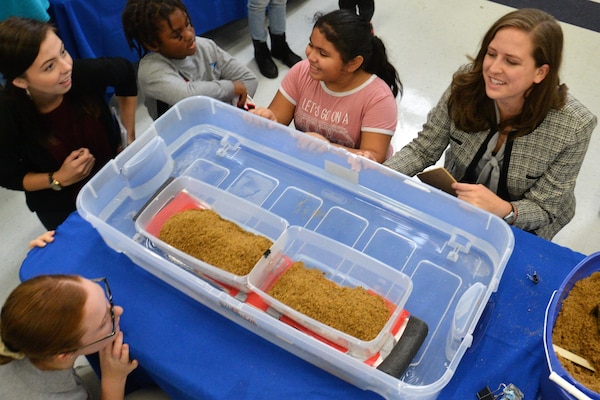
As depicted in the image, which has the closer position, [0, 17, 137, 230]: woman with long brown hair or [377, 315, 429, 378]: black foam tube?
[377, 315, 429, 378]: black foam tube

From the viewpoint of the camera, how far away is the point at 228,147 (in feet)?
4.32

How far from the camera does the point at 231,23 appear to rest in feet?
10.0

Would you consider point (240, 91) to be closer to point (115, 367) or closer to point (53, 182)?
point (53, 182)

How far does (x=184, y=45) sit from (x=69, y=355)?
1.00m

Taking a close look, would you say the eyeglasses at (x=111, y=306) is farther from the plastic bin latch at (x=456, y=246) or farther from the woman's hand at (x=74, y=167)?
the plastic bin latch at (x=456, y=246)

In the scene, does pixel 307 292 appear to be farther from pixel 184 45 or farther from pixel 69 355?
pixel 184 45

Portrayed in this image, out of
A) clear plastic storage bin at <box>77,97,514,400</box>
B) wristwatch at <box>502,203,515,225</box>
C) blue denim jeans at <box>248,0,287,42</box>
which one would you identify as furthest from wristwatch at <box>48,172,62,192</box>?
blue denim jeans at <box>248,0,287,42</box>

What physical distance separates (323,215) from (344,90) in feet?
1.64

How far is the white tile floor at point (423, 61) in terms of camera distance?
6.45ft

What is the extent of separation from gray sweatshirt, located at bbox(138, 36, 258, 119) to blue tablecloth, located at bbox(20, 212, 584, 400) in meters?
0.63

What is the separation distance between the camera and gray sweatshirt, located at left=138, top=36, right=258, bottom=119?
59.1 inches

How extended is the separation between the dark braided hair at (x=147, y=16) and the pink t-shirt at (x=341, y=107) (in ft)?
1.39

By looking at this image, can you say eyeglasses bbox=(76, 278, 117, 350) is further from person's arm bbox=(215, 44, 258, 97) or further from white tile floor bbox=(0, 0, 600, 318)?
white tile floor bbox=(0, 0, 600, 318)

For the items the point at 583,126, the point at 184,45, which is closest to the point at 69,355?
the point at 184,45
